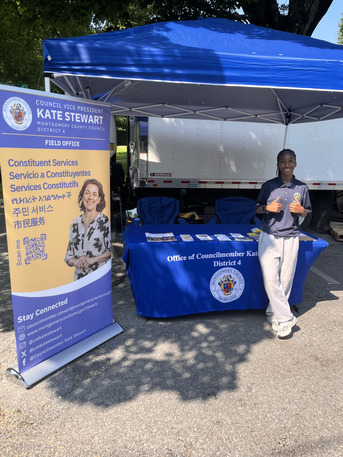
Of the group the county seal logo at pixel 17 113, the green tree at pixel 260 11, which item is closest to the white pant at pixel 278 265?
the county seal logo at pixel 17 113

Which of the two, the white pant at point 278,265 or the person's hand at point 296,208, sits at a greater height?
the person's hand at point 296,208

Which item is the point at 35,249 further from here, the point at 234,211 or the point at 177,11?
the point at 177,11

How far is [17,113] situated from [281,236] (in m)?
2.59

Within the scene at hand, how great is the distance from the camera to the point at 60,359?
9.43ft

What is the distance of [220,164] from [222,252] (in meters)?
4.07

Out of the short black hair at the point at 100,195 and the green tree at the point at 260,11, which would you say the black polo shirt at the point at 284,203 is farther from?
the green tree at the point at 260,11

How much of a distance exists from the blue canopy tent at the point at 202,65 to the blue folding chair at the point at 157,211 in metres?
1.55

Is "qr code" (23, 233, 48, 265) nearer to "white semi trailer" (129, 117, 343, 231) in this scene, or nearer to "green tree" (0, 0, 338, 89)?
"white semi trailer" (129, 117, 343, 231)

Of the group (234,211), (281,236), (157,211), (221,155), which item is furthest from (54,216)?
(221,155)

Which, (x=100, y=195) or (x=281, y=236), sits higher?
(x=100, y=195)

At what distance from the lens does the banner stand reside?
104 inches

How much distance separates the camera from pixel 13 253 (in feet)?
8.02

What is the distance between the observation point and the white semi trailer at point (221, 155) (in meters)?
6.98

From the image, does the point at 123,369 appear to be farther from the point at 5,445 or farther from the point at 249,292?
the point at 249,292
